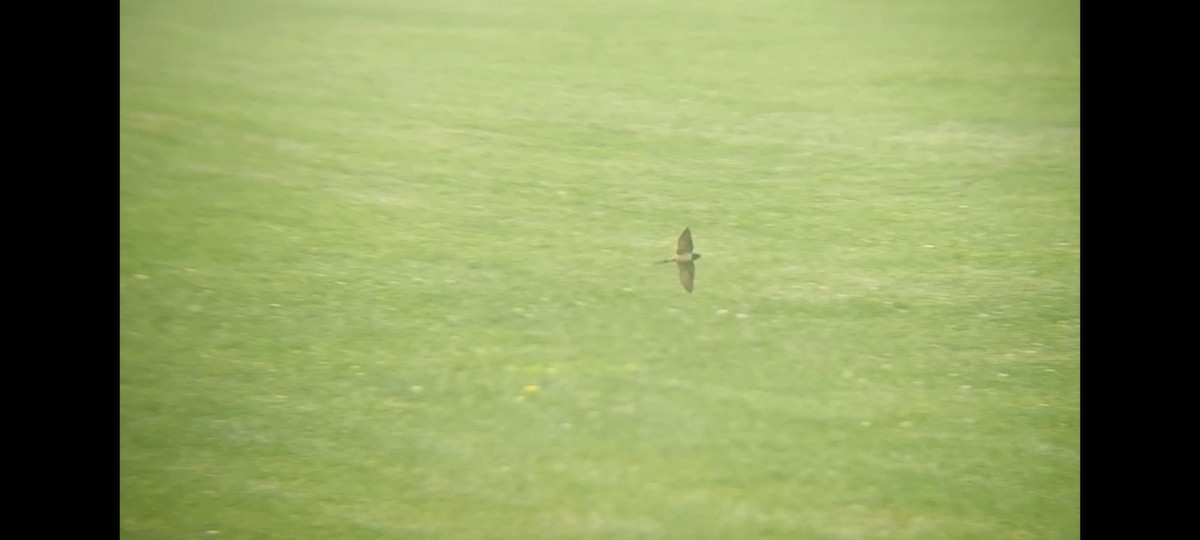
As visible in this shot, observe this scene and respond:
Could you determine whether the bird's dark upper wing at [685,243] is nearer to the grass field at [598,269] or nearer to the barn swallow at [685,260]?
the barn swallow at [685,260]

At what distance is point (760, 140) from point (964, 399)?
4.33 ft

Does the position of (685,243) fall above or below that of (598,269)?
above

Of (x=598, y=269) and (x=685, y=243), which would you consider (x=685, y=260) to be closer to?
(x=685, y=243)

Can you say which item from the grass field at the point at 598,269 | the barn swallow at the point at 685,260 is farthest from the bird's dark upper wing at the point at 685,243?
the grass field at the point at 598,269

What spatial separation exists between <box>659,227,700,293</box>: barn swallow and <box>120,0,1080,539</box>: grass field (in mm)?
78

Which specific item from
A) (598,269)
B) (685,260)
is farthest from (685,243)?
(598,269)

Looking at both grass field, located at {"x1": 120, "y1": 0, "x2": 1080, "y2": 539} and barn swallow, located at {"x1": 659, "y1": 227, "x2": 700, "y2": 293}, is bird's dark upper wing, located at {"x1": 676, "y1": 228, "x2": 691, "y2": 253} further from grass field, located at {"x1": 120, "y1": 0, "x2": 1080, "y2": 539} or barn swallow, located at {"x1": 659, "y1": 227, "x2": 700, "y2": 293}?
grass field, located at {"x1": 120, "y1": 0, "x2": 1080, "y2": 539}

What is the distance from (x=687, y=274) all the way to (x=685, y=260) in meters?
0.06

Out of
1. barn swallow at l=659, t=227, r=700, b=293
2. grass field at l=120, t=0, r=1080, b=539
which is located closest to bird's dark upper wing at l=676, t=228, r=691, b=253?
barn swallow at l=659, t=227, r=700, b=293

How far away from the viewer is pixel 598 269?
4.24 metres

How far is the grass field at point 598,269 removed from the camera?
12.7ft

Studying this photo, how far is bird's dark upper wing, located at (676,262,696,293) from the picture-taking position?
4211 millimetres

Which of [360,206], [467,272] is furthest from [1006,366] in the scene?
[360,206]
